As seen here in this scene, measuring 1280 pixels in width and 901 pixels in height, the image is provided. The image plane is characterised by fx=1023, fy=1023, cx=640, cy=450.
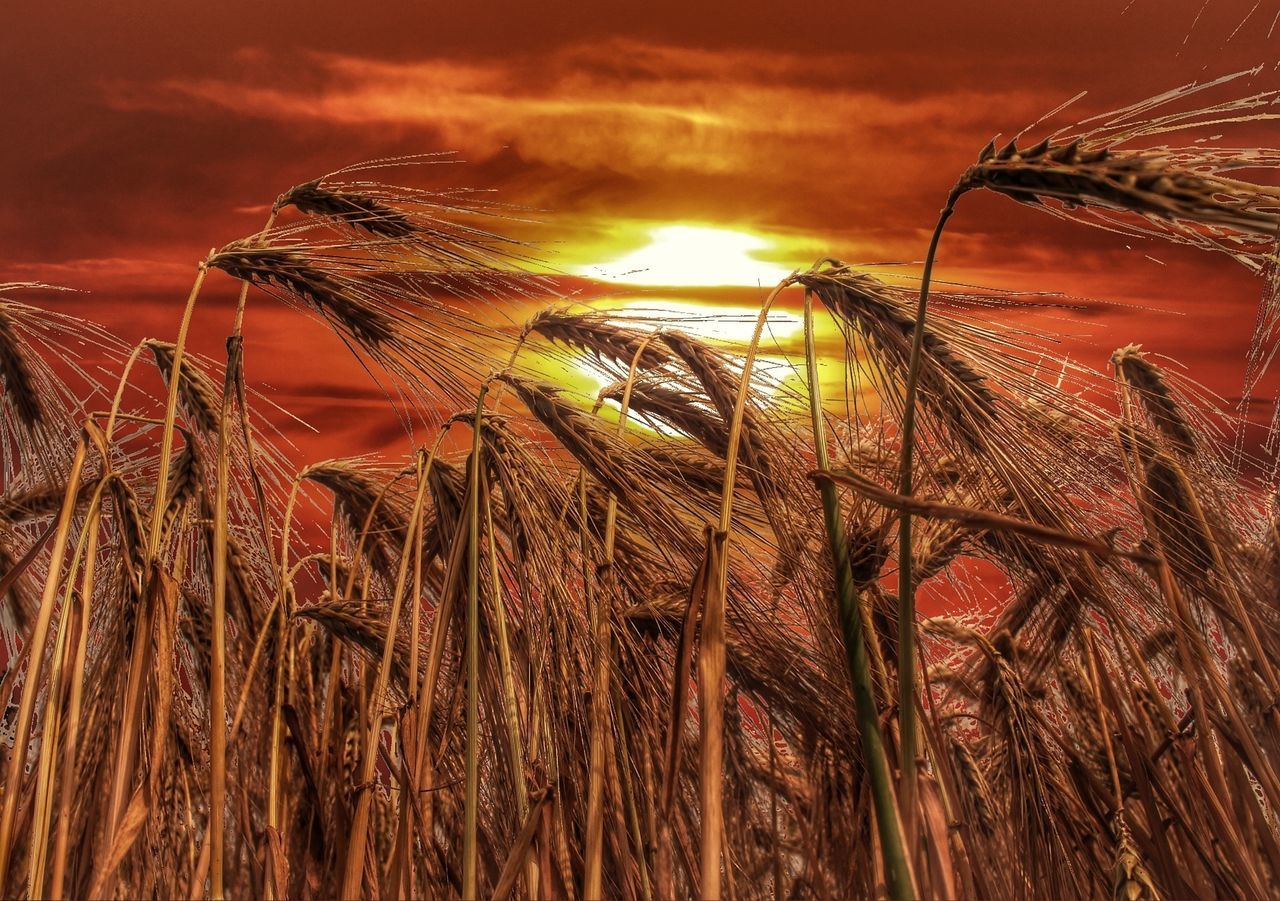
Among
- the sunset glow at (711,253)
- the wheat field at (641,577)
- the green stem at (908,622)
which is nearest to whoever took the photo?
the green stem at (908,622)

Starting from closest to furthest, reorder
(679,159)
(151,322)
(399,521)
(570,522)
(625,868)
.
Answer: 1. (625,868)
2. (570,522)
3. (399,521)
4. (679,159)
5. (151,322)

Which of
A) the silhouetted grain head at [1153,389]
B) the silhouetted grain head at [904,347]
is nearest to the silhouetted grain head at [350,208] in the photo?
the silhouetted grain head at [904,347]

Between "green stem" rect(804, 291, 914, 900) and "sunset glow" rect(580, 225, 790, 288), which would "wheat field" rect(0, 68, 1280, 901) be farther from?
"sunset glow" rect(580, 225, 790, 288)

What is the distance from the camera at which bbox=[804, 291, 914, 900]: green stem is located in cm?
75

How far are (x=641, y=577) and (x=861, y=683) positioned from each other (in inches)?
19.0

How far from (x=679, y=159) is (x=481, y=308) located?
67.5 inches

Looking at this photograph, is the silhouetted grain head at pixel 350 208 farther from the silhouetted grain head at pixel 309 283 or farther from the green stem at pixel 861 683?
the green stem at pixel 861 683

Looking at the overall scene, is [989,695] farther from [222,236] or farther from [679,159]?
[222,236]

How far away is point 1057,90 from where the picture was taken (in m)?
2.86

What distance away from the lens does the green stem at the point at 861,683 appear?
0.75m

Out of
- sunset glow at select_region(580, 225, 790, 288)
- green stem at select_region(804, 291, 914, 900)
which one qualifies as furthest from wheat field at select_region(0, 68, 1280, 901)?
sunset glow at select_region(580, 225, 790, 288)

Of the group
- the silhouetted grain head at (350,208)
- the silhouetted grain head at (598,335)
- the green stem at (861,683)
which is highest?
the silhouetted grain head at (350,208)

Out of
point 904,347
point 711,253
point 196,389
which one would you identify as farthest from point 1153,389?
point 196,389

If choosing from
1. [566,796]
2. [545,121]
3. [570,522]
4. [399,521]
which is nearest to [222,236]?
[545,121]
